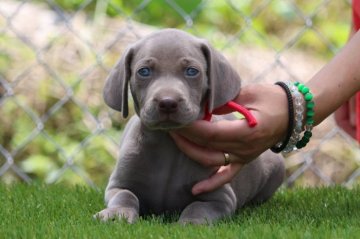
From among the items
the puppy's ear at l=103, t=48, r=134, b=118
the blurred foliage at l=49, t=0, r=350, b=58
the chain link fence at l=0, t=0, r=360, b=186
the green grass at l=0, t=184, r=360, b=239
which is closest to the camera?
the green grass at l=0, t=184, r=360, b=239

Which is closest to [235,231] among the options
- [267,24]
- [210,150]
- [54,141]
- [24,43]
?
[210,150]

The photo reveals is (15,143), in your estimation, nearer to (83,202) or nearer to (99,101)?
(99,101)

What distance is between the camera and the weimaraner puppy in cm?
284

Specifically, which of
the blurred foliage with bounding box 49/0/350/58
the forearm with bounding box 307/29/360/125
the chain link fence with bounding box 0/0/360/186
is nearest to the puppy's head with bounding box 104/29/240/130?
the forearm with bounding box 307/29/360/125

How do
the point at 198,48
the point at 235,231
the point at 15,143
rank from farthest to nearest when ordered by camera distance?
1. the point at 15,143
2. the point at 198,48
3. the point at 235,231

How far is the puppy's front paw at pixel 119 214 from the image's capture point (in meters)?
2.89

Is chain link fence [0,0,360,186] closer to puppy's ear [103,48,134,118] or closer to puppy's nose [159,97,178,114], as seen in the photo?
puppy's ear [103,48,134,118]

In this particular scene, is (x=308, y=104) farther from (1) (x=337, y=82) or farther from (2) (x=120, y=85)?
(2) (x=120, y=85)

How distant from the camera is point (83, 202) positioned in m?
3.42

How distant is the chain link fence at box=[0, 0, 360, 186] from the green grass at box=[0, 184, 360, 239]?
949 millimetres

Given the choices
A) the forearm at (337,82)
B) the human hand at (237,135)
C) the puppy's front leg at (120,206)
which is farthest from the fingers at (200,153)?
the forearm at (337,82)

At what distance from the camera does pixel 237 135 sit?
295cm

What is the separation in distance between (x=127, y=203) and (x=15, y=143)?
6.13 ft

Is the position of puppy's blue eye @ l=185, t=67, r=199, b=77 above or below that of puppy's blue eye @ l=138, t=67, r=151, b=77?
above
